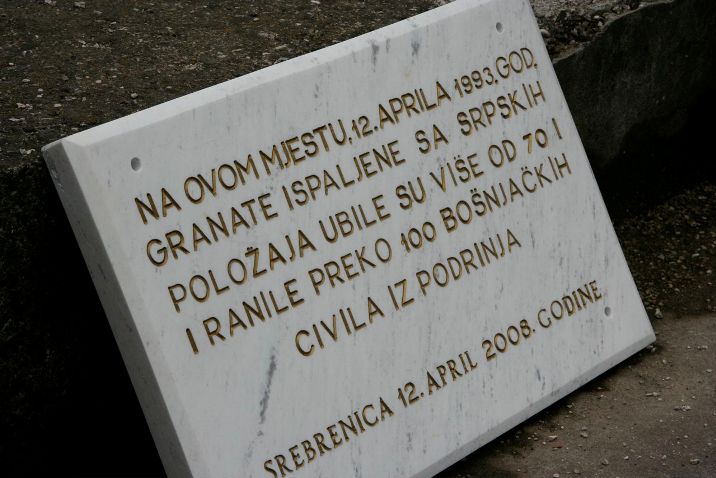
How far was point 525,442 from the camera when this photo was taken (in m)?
2.60

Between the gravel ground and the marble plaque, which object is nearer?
the marble plaque

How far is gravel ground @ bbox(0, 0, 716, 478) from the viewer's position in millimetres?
2273

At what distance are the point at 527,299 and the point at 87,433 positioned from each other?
3.65 feet

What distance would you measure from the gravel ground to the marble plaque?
0.38ft

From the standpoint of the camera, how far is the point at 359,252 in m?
2.39

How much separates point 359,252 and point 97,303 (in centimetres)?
59

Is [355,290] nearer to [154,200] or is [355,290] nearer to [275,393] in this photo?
[275,393]

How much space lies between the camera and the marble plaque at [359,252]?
84.2 inches

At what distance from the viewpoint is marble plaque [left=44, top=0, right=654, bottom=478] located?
214 centimetres

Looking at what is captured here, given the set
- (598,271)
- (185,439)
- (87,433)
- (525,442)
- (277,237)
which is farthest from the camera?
(598,271)

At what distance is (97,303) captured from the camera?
7.75 feet

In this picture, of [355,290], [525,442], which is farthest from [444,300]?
[525,442]

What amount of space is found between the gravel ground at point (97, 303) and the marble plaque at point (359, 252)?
11 centimetres

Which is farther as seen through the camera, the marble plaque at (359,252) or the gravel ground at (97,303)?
the gravel ground at (97,303)
